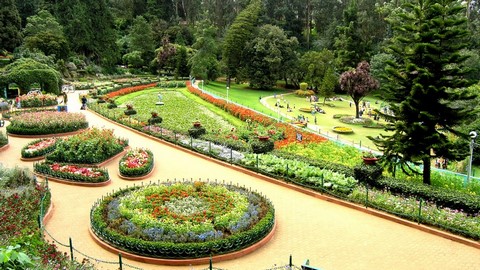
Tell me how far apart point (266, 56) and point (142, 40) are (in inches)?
984

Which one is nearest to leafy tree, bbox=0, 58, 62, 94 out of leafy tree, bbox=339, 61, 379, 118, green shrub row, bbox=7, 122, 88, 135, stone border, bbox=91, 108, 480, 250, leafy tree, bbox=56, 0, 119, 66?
green shrub row, bbox=7, 122, 88, 135

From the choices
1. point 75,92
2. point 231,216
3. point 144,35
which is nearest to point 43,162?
point 231,216

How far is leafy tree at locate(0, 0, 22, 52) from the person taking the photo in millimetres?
55531

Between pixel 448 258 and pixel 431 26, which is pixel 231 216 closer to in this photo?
pixel 448 258

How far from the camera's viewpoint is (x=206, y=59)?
59375 millimetres

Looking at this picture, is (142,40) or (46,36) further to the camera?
(142,40)

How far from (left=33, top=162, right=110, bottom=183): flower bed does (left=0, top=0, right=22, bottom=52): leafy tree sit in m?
44.4

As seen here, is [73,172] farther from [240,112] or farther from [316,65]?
[316,65]

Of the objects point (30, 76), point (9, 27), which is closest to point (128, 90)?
point (30, 76)

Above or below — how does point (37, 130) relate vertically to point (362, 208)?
above

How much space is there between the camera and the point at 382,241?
13.0 metres

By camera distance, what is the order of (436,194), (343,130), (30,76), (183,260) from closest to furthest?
1. (183,260)
2. (436,194)
3. (343,130)
4. (30,76)

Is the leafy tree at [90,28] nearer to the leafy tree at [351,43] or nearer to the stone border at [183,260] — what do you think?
the leafy tree at [351,43]

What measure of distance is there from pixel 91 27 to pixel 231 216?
5853cm
